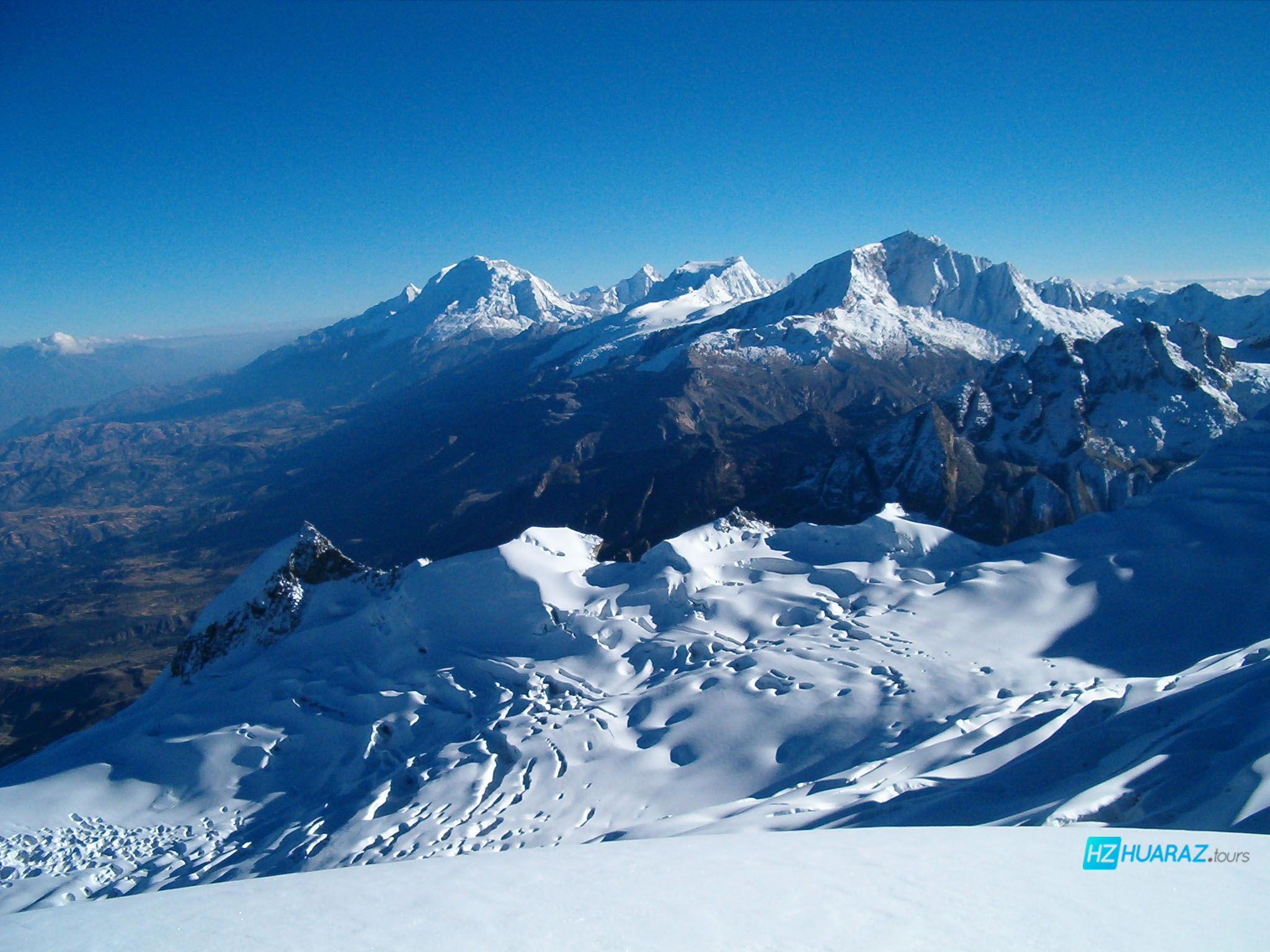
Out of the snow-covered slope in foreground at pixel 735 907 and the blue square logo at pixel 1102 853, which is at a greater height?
the snow-covered slope in foreground at pixel 735 907

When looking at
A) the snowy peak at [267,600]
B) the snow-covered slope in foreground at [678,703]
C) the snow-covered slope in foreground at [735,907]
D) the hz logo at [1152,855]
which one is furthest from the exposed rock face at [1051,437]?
the snow-covered slope in foreground at [735,907]

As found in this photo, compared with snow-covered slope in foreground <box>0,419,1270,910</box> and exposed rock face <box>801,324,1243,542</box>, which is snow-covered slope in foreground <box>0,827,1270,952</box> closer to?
snow-covered slope in foreground <box>0,419,1270,910</box>

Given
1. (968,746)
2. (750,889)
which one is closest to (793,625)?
A: (968,746)

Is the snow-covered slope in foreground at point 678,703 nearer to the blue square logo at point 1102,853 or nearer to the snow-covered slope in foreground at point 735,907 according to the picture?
the blue square logo at point 1102,853

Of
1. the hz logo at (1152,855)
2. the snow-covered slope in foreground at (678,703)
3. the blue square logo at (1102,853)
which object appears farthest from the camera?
the snow-covered slope in foreground at (678,703)

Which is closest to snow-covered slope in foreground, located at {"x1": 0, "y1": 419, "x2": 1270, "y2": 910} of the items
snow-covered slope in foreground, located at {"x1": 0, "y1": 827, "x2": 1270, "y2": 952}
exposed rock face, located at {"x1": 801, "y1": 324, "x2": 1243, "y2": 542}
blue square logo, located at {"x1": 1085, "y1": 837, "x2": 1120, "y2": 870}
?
blue square logo, located at {"x1": 1085, "y1": 837, "x2": 1120, "y2": 870}

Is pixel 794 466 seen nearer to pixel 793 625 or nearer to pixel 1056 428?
pixel 1056 428

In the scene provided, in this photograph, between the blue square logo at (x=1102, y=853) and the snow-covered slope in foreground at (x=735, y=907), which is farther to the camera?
the blue square logo at (x=1102, y=853)

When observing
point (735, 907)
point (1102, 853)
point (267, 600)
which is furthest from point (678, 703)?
point (267, 600)
